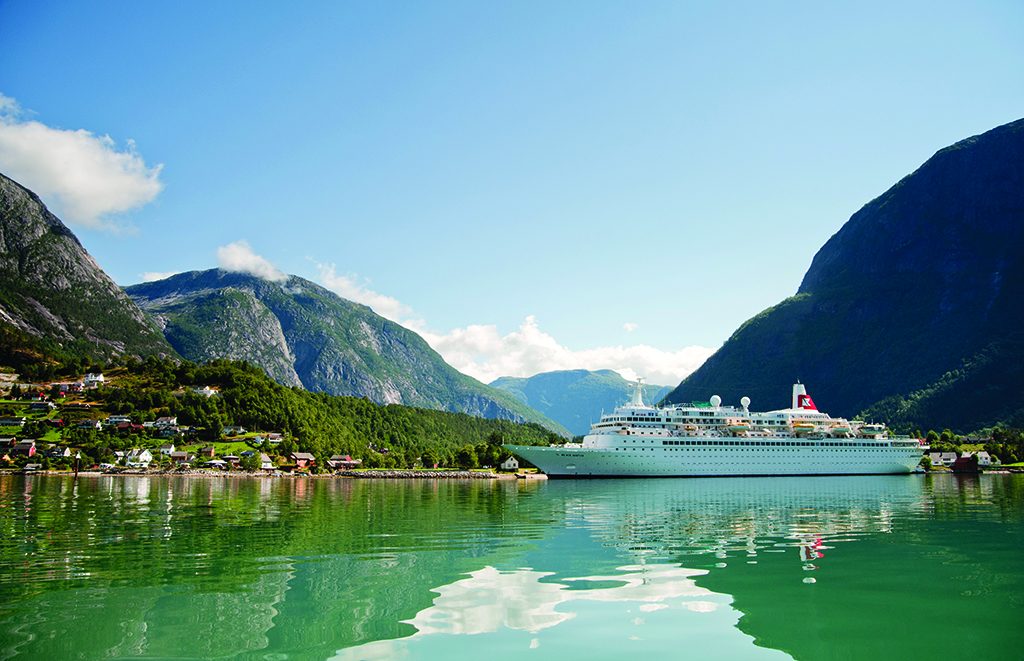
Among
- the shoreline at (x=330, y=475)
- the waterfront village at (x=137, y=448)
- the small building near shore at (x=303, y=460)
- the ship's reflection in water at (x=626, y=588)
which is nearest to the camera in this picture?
the ship's reflection in water at (x=626, y=588)

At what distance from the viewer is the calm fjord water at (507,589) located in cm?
1230

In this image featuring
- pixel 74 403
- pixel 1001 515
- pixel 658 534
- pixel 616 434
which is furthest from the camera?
pixel 74 403

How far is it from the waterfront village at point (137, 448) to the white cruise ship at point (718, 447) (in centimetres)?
2424

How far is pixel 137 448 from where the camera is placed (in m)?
120

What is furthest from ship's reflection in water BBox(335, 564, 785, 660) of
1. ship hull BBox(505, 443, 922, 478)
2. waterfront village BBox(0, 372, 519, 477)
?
waterfront village BBox(0, 372, 519, 477)

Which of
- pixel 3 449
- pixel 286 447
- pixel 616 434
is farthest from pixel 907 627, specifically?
pixel 3 449

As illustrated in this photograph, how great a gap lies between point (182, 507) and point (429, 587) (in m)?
31.1

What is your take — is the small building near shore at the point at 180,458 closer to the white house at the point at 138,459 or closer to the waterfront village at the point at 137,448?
the waterfront village at the point at 137,448

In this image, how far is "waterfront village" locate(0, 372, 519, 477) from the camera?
364ft

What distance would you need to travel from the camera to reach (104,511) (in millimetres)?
37500

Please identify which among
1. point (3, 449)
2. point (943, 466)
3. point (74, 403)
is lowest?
point (943, 466)

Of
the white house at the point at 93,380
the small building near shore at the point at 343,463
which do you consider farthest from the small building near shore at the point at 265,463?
the white house at the point at 93,380

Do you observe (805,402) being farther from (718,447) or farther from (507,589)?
(507,589)

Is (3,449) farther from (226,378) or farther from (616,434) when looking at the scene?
(616,434)
